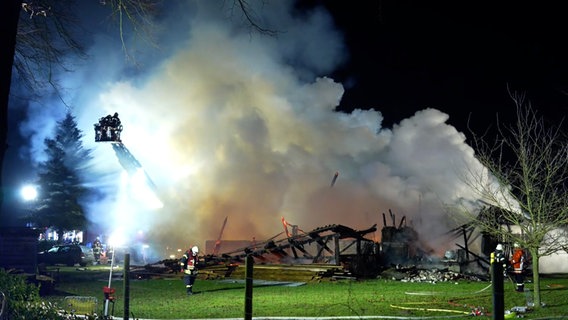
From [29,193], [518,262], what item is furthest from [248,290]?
[29,193]

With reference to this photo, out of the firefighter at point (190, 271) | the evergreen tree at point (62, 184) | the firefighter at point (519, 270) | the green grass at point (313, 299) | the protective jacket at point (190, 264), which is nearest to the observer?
the green grass at point (313, 299)

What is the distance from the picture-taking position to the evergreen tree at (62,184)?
47.0 m

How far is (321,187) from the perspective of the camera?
5534 cm

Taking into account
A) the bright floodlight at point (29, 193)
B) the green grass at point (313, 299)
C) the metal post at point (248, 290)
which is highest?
the bright floodlight at point (29, 193)

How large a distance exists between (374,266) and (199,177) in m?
33.4

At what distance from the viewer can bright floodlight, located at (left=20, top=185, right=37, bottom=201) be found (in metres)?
45.6

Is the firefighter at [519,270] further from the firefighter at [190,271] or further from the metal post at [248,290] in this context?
the metal post at [248,290]

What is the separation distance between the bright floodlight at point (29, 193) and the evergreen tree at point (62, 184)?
698 mm

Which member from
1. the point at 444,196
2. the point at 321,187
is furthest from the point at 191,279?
the point at 321,187

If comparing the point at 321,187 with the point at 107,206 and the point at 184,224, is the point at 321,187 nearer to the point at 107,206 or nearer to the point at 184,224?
the point at 184,224

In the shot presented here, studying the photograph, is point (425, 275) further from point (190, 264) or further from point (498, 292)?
point (498, 292)

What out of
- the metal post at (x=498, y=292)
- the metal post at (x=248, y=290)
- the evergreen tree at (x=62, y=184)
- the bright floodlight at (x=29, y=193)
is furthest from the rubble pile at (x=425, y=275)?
the bright floodlight at (x=29, y=193)

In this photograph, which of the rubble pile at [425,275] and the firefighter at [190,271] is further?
the rubble pile at [425,275]

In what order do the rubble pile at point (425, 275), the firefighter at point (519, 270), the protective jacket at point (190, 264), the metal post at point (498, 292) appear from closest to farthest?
the metal post at point (498, 292)
the firefighter at point (519, 270)
the protective jacket at point (190, 264)
the rubble pile at point (425, 275)
